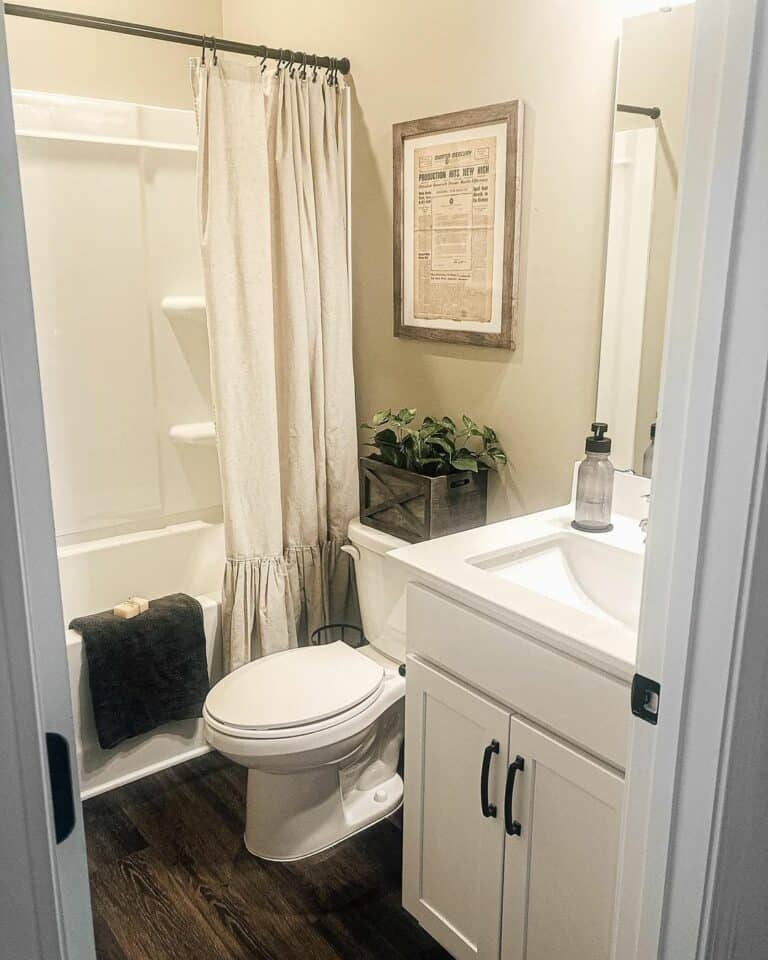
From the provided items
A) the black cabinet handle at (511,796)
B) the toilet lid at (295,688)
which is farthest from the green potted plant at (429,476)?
the black cabinet handle at (511,796)

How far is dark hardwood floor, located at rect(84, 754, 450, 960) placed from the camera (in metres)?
1.89

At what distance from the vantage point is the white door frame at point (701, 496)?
0.85m

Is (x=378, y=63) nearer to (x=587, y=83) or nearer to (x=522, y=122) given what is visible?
(x=522, y=122)

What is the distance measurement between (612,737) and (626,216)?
1.14 metres

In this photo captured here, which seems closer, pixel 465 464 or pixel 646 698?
pixel 646 698

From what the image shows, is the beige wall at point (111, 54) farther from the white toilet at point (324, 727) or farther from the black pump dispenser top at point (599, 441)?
the black pump dispenser top at point (599, 441)

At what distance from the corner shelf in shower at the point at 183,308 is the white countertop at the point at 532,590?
1477mm

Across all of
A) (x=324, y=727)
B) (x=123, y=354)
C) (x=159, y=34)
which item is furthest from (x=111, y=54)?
(x=324, y=727)

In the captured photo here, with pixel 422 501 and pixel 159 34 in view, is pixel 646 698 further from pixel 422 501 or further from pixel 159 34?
pixel 159 34

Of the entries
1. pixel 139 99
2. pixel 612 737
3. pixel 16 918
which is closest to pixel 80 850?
pixel 16 918

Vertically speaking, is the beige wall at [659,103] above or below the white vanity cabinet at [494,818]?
above

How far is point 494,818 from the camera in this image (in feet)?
5.27

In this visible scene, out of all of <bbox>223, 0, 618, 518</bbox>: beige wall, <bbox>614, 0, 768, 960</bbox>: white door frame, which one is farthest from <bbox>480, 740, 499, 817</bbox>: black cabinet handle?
<bbox>223, 0, 618, 518</bbox>: beige wall

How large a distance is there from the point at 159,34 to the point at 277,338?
83 cm
